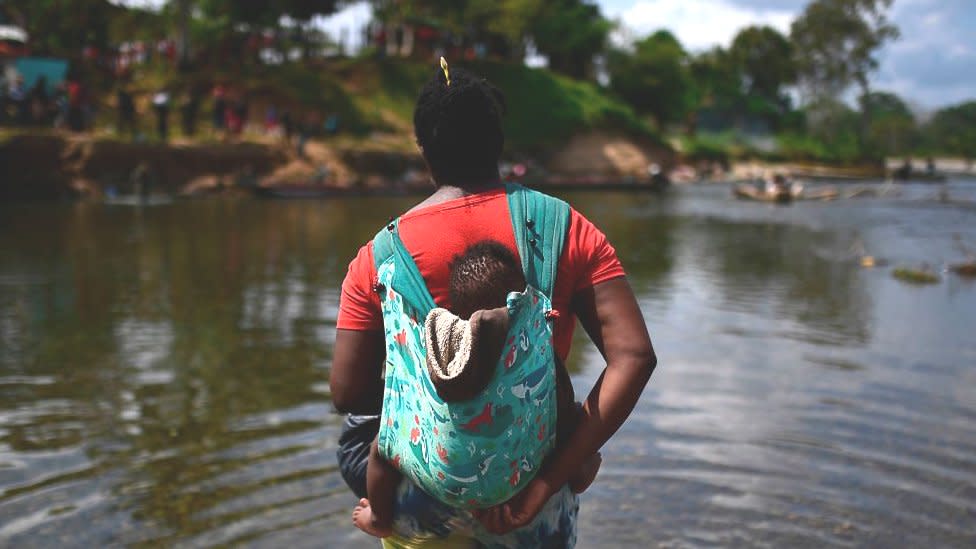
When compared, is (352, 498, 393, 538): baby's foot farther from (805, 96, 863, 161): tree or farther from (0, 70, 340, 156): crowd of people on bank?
(805, 96, 863, 161): tree

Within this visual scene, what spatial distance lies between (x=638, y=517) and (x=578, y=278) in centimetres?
266

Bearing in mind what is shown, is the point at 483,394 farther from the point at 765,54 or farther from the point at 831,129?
the point at 765,54

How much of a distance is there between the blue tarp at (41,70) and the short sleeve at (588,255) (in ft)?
109

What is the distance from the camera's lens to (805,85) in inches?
3565

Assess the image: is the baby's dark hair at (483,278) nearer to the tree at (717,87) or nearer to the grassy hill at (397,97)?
the grassy hill at (397,97)

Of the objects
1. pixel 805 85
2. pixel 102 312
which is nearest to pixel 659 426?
pixel 102 312

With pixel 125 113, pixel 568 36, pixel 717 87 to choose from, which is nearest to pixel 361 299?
pixel 125 113

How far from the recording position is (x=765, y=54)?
320 feet

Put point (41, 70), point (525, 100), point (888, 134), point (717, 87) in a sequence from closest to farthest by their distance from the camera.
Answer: point (41, 70) → point (525, 100) → point (717, 87) → point (888, 134)

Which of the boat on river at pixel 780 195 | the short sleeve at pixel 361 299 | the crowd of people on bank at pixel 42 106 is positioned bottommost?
the boat on river at pixel 780 195

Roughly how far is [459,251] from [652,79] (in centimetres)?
6789

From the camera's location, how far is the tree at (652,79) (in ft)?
224

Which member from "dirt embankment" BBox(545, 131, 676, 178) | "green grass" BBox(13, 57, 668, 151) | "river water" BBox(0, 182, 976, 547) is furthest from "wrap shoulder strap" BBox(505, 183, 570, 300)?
"dirt embankment" BBox(545, 131, 676, 178)

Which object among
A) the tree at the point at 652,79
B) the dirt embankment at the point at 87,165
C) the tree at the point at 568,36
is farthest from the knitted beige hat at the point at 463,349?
the tree at the point at 652,79
